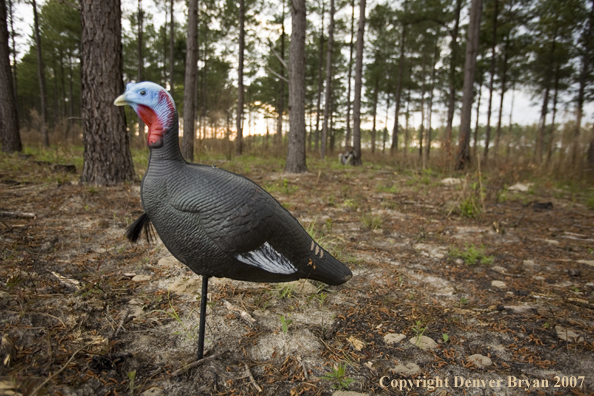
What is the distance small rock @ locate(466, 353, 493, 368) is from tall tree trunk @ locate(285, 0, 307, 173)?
261 inches

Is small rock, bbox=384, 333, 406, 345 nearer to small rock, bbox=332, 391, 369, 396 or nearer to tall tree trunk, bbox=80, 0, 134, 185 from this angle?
small rock, bbox=332, 391, 369, 396

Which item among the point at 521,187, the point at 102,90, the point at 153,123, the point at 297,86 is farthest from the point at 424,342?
the point at 297,86

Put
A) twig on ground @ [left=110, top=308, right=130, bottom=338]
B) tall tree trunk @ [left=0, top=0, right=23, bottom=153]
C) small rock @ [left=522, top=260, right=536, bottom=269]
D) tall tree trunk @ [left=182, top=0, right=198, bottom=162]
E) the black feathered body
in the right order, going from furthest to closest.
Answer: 1. tall tree trunk @ [left=182, top=0, right=198, bottom=162]
2. tall tree trunk @ [left=0, top=0, right=23, bottom=153]
3. small rock @ [left=522, top=260, right=536, bottom=269]
4. twig on ground @ [left=110, top=308, right=130, bottom=338]
5. the black feathered body

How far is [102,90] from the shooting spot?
4391 millimetres

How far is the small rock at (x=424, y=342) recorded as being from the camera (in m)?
1.74

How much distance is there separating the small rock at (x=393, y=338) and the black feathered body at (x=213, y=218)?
2.72 ft

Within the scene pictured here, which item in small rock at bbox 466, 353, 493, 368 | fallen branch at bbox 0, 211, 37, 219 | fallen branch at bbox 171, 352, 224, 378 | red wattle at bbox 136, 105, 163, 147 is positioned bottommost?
small rock at bbox 466, 353, 493, 368

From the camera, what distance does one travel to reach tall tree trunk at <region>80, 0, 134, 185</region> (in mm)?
4332

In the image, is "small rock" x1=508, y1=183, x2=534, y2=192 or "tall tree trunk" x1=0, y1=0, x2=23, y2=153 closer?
"small rock" x1=508, y1=183, x2=534, y2=192

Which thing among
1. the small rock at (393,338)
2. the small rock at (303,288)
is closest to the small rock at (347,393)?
the small rock at (393,338)

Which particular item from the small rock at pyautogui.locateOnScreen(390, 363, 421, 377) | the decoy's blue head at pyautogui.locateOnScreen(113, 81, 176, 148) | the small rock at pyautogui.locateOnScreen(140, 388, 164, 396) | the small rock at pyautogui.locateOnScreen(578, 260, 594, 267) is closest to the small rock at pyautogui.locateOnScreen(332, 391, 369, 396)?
the small rock at pyautogui.locateOnScreen(390, 363, 421, 377)

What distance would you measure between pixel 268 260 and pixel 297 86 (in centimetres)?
716

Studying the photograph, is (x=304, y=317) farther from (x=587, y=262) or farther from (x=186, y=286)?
(x=587, y=262)

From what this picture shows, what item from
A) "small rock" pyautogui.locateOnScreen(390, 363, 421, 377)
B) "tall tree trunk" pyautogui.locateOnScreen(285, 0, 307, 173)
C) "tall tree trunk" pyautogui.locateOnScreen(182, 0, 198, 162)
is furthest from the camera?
"tall tree trunk" pyautogui.locateOnScreen(182, 0, 198, 162)
